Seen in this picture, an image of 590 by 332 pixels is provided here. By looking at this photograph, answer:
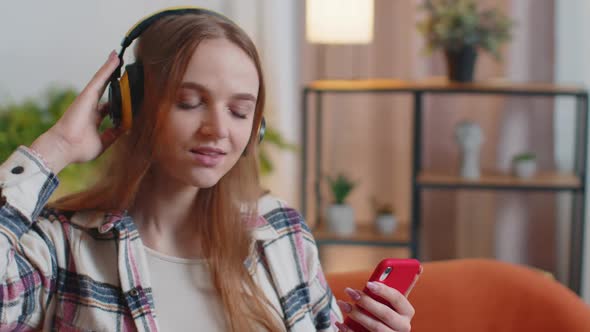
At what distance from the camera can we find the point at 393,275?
1118 millimetres

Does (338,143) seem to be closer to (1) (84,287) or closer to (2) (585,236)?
(2) (585,236)

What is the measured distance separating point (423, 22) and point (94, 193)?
2.28 m

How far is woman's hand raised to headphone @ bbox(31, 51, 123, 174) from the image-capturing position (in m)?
1.08

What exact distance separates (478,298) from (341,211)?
65.2 inches

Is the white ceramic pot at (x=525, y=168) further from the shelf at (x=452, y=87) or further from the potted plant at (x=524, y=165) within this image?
the shelf at (x=452, y=87)

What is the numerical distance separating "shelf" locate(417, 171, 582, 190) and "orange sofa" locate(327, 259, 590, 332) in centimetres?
154

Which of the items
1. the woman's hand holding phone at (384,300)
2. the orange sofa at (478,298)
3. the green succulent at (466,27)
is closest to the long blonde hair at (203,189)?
the woman's hand holding phone at (384,300)

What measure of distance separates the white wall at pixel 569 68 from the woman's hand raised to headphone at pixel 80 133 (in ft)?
8.14

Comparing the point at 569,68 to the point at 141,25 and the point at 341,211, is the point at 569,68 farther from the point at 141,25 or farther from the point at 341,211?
the point at 141,25

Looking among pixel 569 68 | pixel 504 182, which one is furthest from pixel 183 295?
pixel 569 68

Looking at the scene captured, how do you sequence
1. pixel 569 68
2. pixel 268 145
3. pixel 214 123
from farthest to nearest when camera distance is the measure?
pixel 569 68
pixel 268 145
pixel 214 123

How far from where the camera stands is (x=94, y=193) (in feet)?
3.99

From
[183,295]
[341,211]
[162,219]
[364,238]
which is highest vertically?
[162,219]

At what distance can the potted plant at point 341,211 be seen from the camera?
3.28 m
